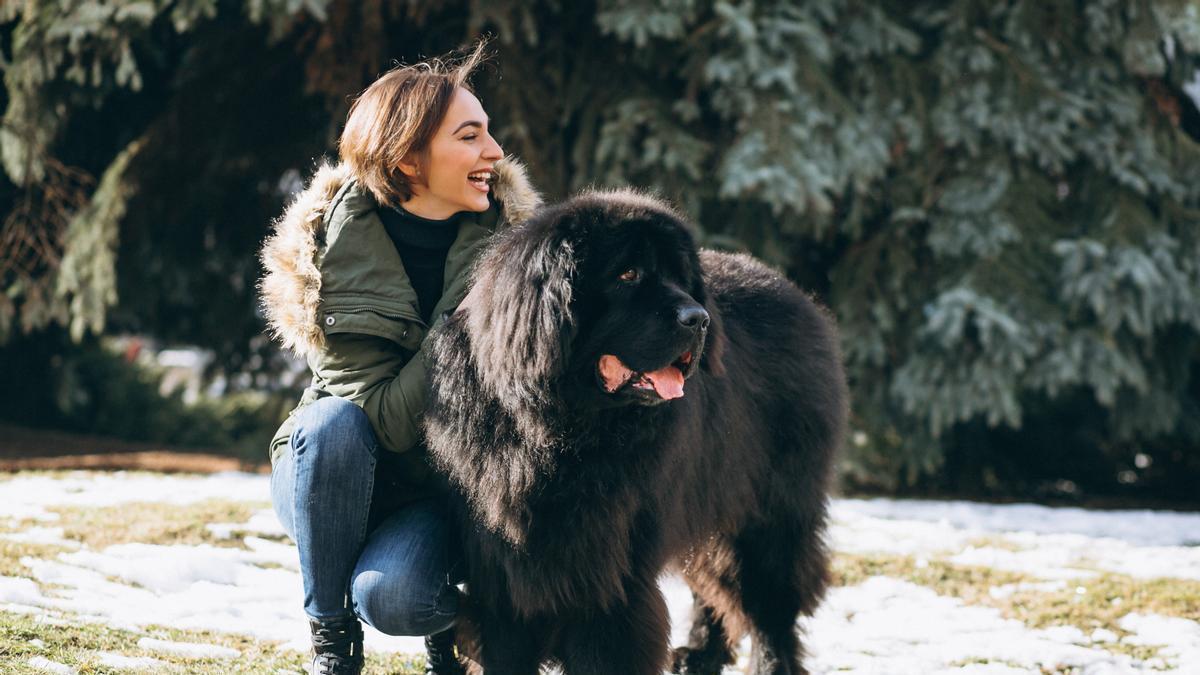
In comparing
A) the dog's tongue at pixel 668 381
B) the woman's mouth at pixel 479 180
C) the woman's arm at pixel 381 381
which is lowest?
the woman's arm at pixel 381 381

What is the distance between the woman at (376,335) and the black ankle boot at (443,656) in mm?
340

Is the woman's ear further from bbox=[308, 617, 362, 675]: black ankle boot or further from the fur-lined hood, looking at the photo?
bbox=[308, 617, 362, 675]: black ankle boot

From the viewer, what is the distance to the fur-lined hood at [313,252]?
279 centimetres

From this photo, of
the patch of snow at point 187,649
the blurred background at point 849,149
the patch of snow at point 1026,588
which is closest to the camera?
the patch of snow at point 187,649

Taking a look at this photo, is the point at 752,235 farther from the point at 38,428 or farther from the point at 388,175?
the point at 38,428

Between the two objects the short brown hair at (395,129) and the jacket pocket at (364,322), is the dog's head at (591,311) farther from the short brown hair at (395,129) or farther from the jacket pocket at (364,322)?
the short brown hair at (395,129)

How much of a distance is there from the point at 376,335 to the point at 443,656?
3.39 ft

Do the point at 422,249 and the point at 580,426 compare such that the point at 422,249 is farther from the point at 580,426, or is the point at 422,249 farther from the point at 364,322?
the point at 580,426

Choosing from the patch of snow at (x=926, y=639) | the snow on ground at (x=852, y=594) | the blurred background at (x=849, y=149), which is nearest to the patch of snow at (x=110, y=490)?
the snow on ground at (x=852, y=594)

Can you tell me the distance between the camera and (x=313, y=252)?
283 centimetres

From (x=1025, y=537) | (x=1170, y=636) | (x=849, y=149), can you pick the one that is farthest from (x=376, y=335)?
(x=849, y=149)

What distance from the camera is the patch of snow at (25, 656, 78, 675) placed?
111 inches

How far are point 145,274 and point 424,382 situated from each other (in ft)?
19.8

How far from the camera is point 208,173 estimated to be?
7.78 m
